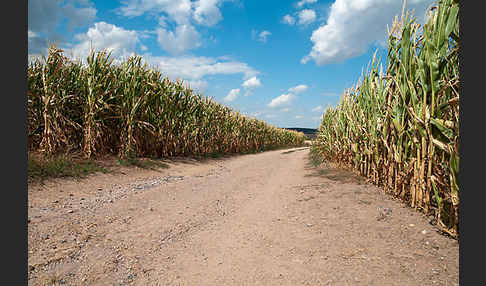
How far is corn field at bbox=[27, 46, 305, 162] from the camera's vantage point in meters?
5.20

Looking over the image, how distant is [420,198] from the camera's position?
2654 mm

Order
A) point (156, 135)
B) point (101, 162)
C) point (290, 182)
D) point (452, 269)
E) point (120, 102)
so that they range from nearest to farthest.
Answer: point (452, 269) < point (290, 182) < point (101, 162) < point (120, 102) < point (156, 135)

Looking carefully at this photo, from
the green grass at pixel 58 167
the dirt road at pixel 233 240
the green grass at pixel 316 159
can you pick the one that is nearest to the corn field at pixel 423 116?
the dirt road at pixel 233 240

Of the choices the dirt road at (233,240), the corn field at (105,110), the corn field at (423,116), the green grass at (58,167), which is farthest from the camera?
the corn field at (105,110)

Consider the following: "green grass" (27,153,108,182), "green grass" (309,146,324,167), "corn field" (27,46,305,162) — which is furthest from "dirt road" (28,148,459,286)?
"green grass" (309,146,324,167)

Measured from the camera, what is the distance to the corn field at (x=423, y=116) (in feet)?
6.98

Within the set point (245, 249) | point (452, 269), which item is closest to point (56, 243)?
point (245, 249)

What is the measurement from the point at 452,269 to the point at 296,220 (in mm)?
1472

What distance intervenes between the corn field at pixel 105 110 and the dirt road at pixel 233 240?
1952 mm

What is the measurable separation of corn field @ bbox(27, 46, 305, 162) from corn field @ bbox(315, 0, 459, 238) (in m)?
5.84

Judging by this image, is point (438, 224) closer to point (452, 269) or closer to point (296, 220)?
point (452, 269)

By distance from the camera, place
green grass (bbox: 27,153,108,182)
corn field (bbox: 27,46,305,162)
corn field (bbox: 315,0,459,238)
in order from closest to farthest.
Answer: corn field (bbox: 315,0,459,238)
green grass (bbox: 27,153,108,182)
corn field (bbox: 27,46,305,162)

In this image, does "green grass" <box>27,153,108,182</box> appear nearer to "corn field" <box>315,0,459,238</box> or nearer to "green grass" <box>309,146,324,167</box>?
"corn field" <box>315,0,459,238</box>

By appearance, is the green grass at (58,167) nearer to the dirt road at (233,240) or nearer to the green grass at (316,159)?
the dirt road at (233,240)
